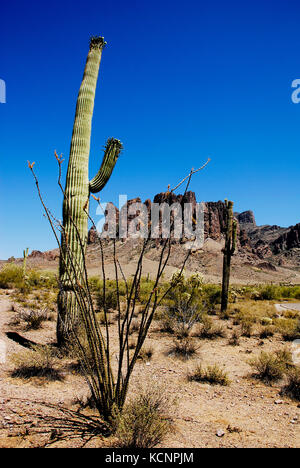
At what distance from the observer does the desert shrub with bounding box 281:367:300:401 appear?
4923 mm

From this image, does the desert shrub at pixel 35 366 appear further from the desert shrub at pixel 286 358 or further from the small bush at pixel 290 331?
the small bush at pixel 290 331

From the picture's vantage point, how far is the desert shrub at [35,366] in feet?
16.8

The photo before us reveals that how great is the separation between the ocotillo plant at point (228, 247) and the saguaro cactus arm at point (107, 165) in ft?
25.6

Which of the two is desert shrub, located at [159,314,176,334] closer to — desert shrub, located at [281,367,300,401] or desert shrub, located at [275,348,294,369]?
desert shrub, located at [275,348,294,369]

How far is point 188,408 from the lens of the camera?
171 inches

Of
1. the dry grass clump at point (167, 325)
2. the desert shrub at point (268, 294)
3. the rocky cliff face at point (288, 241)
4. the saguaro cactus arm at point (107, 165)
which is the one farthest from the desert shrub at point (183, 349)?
the rocky cliff face at point (288, 241)

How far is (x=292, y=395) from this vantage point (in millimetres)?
4906

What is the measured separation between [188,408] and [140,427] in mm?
1509

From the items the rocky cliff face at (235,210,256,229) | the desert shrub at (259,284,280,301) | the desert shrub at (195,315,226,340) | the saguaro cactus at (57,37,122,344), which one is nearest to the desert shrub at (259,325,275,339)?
the desert shrub at (195,315,226,340)

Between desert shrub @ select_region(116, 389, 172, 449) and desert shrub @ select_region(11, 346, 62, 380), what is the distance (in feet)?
7.61

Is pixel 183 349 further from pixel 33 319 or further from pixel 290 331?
pixel 33 319

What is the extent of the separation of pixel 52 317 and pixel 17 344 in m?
3.08
